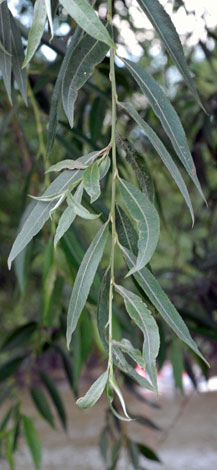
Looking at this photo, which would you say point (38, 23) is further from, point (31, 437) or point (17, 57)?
point (31, 437)

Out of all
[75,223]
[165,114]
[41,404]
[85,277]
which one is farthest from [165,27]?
[41,404]

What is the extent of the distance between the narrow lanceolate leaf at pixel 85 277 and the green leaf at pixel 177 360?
33.4 inches

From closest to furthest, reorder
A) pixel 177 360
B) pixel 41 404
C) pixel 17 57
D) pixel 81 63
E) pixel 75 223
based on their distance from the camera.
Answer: pixel 81 63, pixel 17 57, pixel 75 223, pixel 177 360, pixel 41 404

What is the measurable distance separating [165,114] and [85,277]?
0.10m

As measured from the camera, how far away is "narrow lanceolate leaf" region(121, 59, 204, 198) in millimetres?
405

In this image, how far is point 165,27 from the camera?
417 millimetres

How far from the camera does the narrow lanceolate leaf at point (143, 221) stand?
359mm

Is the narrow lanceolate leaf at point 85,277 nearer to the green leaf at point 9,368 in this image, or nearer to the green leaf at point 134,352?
the green leaf at point 134,352

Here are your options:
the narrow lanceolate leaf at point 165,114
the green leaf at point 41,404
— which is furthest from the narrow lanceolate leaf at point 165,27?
the green leaf at point 41,404

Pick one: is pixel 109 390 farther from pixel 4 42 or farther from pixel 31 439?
pixel 31 439

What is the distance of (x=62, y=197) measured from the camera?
14.2 inches

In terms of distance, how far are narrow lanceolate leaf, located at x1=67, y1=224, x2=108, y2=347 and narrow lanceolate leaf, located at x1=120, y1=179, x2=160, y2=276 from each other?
0.02m

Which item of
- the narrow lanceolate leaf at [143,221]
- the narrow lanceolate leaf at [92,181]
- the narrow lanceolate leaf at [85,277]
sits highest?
the narrow lanceolate leaf at [92,181]

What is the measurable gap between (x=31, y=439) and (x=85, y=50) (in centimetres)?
82
